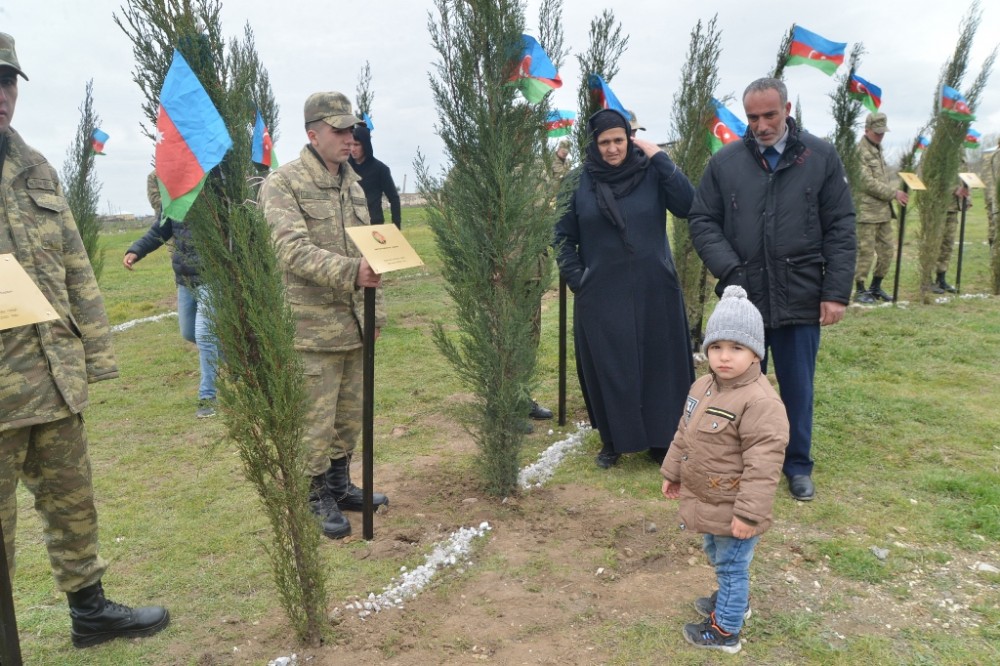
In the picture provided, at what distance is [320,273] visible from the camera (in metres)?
3.34

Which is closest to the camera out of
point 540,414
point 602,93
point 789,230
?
point 789,230

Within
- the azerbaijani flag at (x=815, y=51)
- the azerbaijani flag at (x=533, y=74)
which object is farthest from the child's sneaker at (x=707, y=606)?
the azerbaijani flag at (x=815, y=51)

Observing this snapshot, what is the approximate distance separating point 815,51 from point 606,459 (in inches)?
148

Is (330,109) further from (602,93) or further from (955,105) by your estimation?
(955,105)

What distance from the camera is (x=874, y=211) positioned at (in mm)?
9281

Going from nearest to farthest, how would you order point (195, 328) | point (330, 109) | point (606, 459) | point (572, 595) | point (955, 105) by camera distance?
point (572, 595), point (330, 109), point (606, 459), point (195, 328), point (955, 105)

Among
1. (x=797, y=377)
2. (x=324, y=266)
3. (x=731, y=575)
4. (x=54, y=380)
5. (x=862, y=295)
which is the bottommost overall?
(x=731, y=575)

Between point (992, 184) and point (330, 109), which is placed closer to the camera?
point (330, 109)

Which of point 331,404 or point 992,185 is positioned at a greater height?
point 992,185

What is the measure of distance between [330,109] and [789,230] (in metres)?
2.58

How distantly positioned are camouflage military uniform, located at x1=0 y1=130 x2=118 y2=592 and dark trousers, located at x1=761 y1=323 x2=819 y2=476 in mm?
3505

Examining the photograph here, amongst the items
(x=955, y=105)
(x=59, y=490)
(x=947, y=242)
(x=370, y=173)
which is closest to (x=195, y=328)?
(x=370, y=173)

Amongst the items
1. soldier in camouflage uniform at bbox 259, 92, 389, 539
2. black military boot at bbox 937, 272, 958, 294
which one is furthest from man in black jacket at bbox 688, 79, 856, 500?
black military boot at bbox 937, 272, 958, 294

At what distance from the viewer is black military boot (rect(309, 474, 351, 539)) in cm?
373
